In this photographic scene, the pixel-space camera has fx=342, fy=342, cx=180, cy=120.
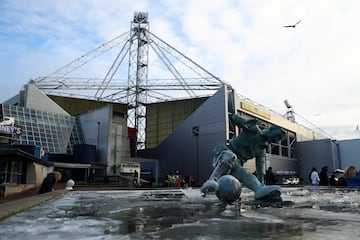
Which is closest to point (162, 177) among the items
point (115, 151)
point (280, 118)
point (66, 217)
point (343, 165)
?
point (115, 151)

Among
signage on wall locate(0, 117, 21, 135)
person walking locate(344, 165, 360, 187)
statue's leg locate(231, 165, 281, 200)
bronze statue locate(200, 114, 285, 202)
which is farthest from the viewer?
signage on wall locate(0, 117, 21, 135)

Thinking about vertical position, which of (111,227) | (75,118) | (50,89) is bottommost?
(111,227)

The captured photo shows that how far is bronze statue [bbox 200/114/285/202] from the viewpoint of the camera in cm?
917

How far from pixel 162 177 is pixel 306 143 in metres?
31.0

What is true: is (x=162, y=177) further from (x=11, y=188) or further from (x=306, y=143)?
(x=11, y=188)

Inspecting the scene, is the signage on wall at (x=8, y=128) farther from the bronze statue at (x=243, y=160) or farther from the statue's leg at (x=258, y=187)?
the statue's leg at (x=258, y=187)

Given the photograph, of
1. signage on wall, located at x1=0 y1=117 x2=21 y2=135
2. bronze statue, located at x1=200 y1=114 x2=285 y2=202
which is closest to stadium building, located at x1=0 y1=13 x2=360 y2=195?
signage on wall, located at x1=0 y1=117 x2=21 y2=135

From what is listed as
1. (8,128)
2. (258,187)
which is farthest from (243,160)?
(8,128)

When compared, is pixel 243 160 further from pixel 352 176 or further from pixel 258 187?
pixel 352 176

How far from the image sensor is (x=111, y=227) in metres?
5.51

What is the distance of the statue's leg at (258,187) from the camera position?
371 inches

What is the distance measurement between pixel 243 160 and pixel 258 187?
8.58 feet

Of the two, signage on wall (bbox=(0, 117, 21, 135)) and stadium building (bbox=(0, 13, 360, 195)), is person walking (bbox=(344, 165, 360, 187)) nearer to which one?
stadium building (bbox=(0, 13, 360, 195))

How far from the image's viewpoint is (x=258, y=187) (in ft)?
32.7
